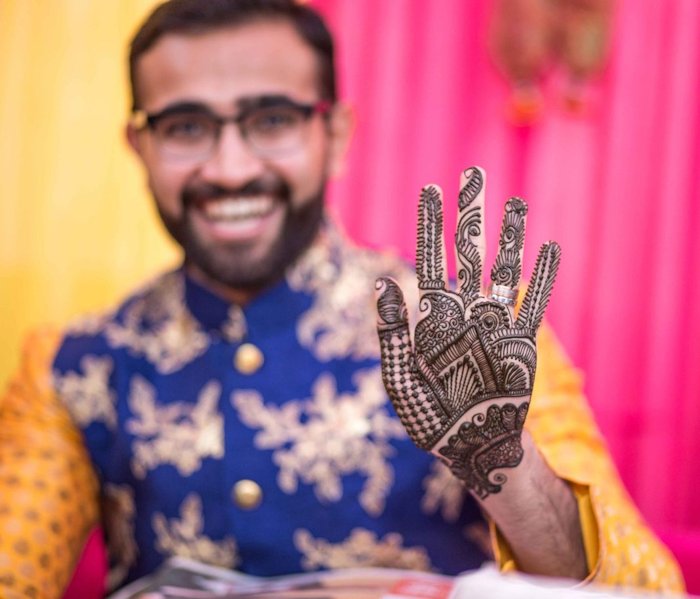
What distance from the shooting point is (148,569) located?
1.26m

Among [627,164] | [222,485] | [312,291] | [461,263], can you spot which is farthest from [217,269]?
[627,164]

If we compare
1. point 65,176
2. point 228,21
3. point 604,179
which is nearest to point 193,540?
point 228,21

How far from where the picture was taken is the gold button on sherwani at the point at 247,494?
1.18 m

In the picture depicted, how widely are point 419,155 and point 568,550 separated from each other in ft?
3.98

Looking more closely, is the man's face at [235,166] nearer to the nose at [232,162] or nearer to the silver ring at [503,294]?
the nose at [232,162]

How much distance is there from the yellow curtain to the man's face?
36.3 inches

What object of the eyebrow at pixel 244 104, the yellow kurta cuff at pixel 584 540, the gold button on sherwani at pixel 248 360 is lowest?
the yellow kurta cuff at pixel 584 540

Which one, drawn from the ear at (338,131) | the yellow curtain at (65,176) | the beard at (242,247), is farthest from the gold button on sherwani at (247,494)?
the yellow curtain at (65,176)

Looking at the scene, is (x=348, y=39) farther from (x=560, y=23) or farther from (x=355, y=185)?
(x=560, y=23)

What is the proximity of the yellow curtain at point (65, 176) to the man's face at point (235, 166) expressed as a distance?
92 cm

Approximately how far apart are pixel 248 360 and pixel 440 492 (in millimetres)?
325

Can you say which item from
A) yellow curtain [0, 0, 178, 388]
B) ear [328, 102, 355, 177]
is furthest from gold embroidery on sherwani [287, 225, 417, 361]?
yellow curtain [0, 0, 178, 388]

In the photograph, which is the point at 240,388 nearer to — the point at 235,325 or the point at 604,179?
the point at 235,325

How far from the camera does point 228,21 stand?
130 cm
